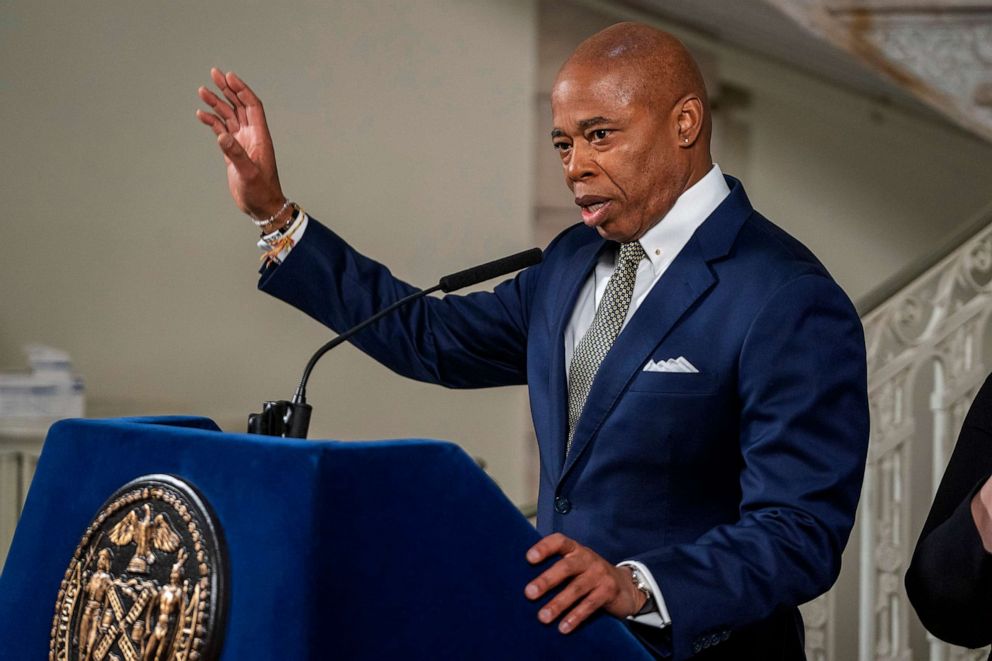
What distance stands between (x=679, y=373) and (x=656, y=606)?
0.95ft

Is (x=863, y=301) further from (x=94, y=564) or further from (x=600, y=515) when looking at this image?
(x=94, y=564)

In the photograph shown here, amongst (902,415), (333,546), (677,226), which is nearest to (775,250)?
(677,226)

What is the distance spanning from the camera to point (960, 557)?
4.27ft

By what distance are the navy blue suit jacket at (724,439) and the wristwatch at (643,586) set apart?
1cm

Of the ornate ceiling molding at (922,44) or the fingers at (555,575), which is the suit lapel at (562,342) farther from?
the ornate ceiling molding at (922,44)

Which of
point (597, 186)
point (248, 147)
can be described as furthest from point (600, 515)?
point (248, 147)

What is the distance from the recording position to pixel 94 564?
1.04 meters

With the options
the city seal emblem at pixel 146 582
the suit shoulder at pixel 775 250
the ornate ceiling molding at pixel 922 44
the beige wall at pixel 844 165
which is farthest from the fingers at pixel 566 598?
the beige wall at pixel 844 165

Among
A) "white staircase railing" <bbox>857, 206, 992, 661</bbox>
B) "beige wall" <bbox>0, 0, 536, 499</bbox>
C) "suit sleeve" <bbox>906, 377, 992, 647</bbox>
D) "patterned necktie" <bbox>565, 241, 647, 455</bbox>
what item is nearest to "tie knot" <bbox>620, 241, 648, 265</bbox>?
"patterned necktie" <bbox>565, 241, 647, 455</bbox>

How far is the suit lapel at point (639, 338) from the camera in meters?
1.38

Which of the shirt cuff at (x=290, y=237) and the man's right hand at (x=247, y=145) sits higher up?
the man's right hand at (x=247, y=145)

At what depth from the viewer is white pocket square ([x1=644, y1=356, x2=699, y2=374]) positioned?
53.7 inches

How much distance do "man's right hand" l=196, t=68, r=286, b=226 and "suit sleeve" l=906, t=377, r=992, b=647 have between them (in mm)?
833

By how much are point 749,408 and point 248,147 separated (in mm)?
682
